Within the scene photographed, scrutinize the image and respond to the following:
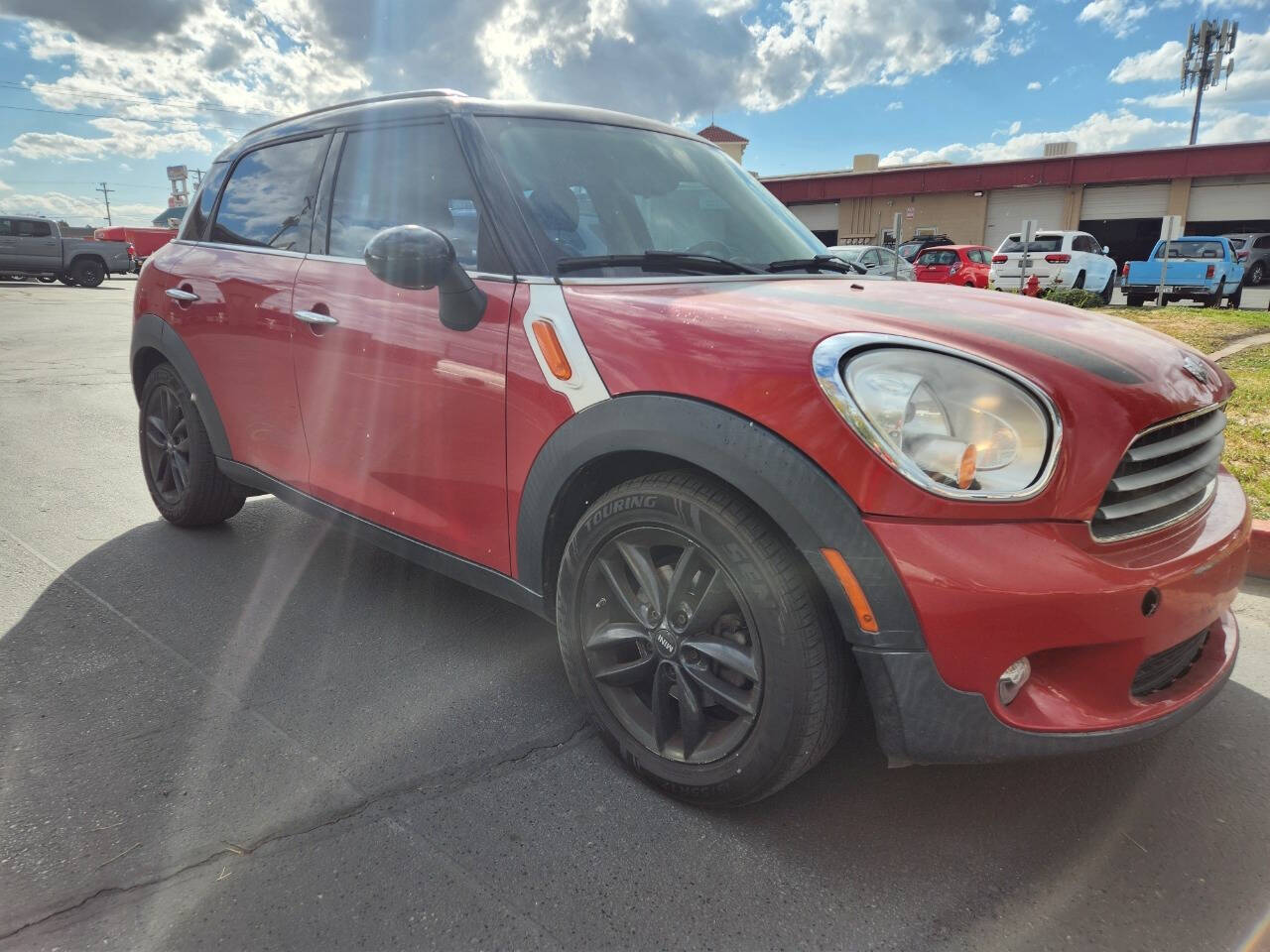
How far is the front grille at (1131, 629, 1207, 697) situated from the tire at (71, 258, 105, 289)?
3040 centimetres

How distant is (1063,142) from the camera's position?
136ft

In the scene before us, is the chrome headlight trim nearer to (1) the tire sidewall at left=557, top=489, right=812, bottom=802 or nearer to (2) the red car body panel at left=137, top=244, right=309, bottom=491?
(1) the tire sidewall at left=557, top=489, right=812, bottom=802

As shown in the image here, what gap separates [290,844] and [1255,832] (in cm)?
220

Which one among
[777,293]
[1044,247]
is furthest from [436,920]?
[1044,247]

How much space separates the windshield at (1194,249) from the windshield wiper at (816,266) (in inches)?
795

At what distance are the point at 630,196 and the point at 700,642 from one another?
4.73 feet

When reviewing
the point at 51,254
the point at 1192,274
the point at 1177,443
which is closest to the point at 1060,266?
the point at 1192,274

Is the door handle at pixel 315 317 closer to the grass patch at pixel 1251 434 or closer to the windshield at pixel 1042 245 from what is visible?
the grass patch at pixel 1251 434

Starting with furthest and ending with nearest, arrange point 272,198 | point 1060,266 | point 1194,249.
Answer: point 1194,249
point 1060,266
point 272,198

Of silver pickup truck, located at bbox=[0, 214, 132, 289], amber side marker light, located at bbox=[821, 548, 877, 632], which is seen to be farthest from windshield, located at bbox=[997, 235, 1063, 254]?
silver pickup truck, located at bbox=[0, 214, 132, 289]

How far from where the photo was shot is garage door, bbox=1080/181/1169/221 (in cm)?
3328

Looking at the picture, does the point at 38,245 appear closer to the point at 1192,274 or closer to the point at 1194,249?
the point at 1192,274

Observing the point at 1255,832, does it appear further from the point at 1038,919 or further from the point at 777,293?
the point at 777,293

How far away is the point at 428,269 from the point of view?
7.48 ft
